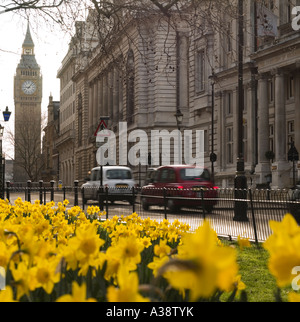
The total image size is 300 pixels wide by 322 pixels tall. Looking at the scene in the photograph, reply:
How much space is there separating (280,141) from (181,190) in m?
20.3

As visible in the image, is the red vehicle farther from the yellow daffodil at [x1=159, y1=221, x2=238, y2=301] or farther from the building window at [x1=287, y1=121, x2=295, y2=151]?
the building window at [x1=287, y1=121, x2=295, y2=151]

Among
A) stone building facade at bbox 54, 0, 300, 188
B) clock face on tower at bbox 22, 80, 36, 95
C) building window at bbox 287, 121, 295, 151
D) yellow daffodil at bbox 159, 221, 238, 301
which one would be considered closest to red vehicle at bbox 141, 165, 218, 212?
stone building facade at bbox 54, 0, 300, 188

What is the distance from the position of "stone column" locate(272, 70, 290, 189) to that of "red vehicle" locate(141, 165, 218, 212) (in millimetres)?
12460

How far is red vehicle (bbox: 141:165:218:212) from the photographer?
1259 centimetres

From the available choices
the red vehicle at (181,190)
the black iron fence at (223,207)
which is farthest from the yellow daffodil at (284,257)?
the red vehicle at (181,190)

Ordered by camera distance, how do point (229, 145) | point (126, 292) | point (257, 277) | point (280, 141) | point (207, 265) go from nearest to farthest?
1. point (207, 265)
2. point (126, 292)
3. point (257, 277)
4. point (280, 141)
5. point (229, 145)

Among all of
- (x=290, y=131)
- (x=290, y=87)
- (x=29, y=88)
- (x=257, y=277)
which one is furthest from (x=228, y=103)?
(x=29, y=88)

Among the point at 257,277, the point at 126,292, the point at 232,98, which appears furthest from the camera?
the point at 232,98

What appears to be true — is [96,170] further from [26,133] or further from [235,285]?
[26,133]

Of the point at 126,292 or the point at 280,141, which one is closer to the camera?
the point at 126,292

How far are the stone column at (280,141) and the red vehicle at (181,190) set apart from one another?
1246cm

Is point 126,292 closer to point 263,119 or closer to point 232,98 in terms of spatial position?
point 263,119

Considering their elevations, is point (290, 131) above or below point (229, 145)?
above

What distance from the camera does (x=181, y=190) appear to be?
1406 centimetres
